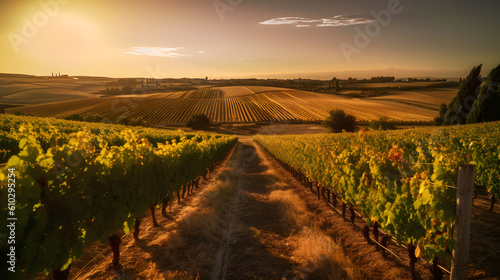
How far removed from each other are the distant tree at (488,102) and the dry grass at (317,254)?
4124cm

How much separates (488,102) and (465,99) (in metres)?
6.47

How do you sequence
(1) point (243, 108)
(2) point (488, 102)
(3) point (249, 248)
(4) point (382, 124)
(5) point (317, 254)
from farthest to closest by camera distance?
(1) point (243, 108)
(4) point (382, 124)
(2) point (488, 102)
(3) point (249, 248)
(5) point (317, 254)

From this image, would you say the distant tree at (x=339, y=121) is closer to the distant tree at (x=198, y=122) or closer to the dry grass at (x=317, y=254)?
the distant tree at (x=198, y=122)

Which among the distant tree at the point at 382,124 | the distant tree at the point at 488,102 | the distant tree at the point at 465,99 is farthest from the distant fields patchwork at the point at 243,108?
the distant tree at the point at 488,102

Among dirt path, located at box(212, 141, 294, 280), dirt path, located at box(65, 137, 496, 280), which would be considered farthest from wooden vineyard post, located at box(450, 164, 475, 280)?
dirt path, located at box(212, 141, 294, 280)

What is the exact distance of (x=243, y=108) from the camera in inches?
3083

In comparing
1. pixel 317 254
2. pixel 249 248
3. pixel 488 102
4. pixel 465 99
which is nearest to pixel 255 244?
pixel 249 248

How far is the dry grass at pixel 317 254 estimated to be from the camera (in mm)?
5812

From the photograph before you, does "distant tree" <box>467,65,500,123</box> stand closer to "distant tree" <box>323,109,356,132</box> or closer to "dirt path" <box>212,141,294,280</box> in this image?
"distant tree" <box>323,109,356,132</box>

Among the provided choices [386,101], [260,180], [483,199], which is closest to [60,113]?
[260,180]

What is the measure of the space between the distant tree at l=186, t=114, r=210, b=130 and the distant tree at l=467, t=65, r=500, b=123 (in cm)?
4714

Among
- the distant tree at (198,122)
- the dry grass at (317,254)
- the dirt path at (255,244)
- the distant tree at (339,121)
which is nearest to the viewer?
the dry grass at (317,254)

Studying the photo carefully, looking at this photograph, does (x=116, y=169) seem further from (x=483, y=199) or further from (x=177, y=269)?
(x=483, y=199)

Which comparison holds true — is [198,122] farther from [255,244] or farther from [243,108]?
[255,244]
